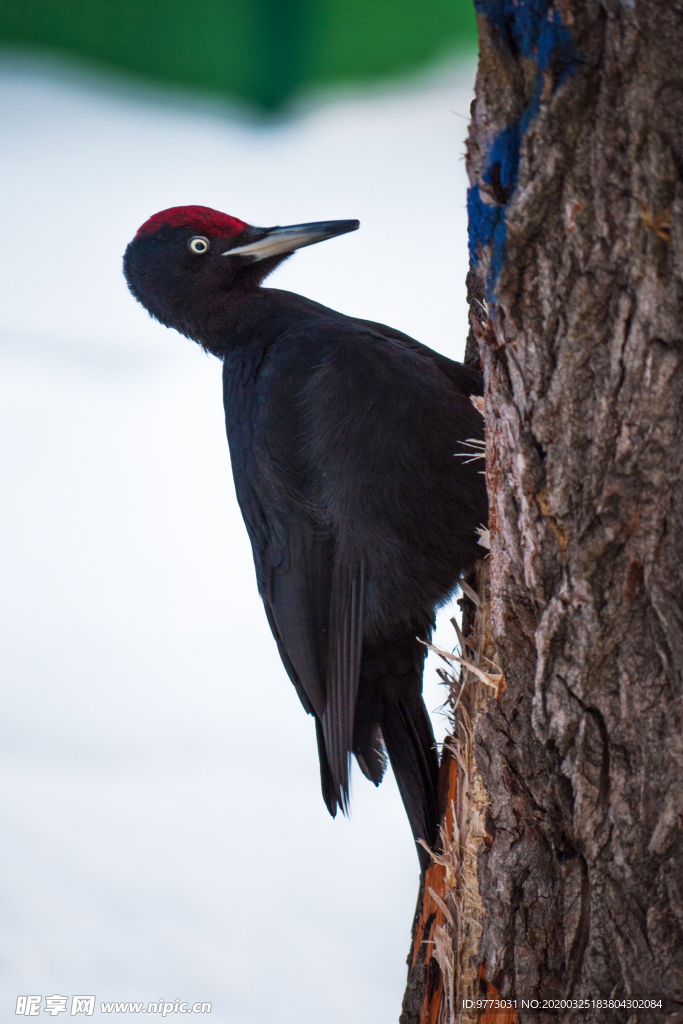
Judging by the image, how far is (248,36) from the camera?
2.83m

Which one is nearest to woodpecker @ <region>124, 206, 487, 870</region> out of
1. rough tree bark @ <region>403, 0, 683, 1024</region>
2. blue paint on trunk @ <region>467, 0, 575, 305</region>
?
rough tree bark @ <region>403, 0, 683, 1024</region>

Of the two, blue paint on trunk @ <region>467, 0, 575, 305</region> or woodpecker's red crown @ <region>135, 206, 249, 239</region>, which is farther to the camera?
woodpecker's red crown @ <region>135, 206, 249, 239</region>

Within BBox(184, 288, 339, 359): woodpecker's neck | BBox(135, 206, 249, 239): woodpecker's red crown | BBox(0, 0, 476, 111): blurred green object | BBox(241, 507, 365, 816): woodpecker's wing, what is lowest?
BBox(241, 507, 365, 816): woodpecker's wing

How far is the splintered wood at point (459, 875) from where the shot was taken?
1.37m

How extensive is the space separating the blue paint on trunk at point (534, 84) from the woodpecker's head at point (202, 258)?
0.96 meters

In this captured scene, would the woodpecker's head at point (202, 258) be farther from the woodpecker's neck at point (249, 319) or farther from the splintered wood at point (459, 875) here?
the splintered wood at point (459, 875)

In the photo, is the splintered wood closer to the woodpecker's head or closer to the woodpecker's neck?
the woodpecker's neck

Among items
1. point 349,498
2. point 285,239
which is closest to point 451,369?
point 349,498

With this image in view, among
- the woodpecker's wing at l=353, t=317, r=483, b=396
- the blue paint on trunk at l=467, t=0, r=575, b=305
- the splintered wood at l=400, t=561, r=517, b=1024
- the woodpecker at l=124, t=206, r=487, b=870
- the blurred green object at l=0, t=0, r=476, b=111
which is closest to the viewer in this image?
the blue paint on trunk at l=467, t=0, r=575, b=305

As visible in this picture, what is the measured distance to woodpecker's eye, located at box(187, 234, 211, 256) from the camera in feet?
6.52

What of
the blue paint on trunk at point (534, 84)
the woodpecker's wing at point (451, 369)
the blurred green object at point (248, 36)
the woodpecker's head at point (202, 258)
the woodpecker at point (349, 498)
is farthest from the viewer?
the blurred green object at point (248, 36)

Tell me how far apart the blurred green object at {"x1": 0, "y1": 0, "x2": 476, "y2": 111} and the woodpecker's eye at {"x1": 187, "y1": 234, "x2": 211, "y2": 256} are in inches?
48.5

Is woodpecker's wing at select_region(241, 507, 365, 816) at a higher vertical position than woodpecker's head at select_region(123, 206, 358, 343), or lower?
lower

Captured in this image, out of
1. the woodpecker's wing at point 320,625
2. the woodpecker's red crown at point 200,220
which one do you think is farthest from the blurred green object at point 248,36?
the woodpecker's wing at point 320,625
